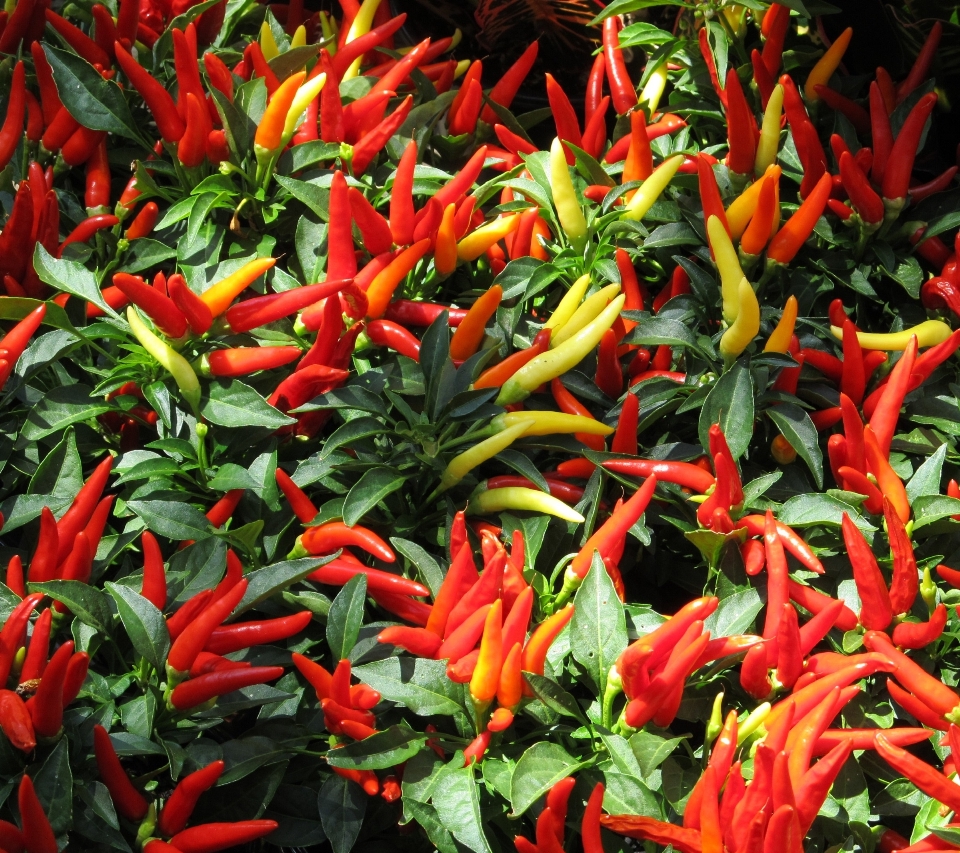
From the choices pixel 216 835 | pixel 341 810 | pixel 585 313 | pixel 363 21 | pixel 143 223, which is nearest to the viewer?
pixel 216 835

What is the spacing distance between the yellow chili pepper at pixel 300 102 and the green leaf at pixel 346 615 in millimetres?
957

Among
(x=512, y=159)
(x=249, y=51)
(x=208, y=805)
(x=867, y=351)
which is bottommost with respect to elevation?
(x=208, y=805)

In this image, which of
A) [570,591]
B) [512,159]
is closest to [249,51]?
[512,159]

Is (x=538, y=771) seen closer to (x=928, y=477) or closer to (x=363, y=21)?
(x=928, y=477)

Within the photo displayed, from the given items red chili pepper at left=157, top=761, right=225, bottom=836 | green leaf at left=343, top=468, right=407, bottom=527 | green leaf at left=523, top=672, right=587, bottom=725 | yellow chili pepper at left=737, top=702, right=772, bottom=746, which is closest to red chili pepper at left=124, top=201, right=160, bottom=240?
green leaf at left=343, top=468, right=407, bottom=527

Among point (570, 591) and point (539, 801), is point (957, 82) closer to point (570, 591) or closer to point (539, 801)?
point (570, 591)

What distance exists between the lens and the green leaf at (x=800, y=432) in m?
1.65

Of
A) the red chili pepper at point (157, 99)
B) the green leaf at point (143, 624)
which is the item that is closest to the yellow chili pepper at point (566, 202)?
the red chili pepper at point (157, 99)

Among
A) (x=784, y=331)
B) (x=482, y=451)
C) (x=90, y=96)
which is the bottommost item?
(x=482, y=451)

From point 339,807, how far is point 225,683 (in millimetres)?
230

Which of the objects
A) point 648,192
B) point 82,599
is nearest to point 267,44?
point 648,192

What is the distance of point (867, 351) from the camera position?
6.24 ft

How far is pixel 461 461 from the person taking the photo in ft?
5.39

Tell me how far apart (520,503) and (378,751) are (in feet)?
1.47
